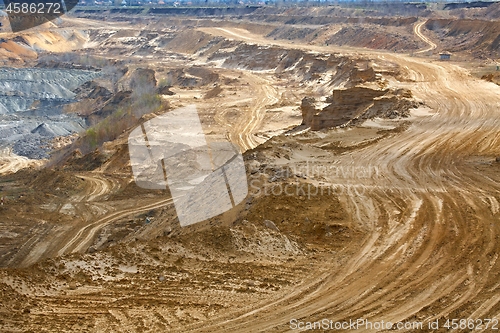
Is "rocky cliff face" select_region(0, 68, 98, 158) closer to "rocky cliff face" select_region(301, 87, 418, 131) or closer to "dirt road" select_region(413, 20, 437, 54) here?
"rocky cliff face" select_region(301, 87, 418, 131)

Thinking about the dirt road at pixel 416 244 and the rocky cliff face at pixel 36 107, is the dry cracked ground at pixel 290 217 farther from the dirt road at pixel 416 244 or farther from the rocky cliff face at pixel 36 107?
the rocky cliff face at pixel 36 107

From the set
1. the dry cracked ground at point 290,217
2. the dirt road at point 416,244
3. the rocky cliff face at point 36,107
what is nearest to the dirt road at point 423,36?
the dry cracked ground at point 290,217

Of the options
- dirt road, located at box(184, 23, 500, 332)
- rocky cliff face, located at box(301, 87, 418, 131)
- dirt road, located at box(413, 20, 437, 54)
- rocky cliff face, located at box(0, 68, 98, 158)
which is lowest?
rocky cliff face, located at box(0, 68, 98, 158)

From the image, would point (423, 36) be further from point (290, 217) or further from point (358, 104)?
point (290, 217)

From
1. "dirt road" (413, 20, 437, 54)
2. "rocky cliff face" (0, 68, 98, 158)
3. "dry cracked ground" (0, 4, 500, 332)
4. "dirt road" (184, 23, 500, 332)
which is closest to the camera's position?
"dirt road" (184, 23, 500, 332)

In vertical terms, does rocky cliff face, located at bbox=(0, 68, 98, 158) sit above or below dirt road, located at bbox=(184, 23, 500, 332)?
below

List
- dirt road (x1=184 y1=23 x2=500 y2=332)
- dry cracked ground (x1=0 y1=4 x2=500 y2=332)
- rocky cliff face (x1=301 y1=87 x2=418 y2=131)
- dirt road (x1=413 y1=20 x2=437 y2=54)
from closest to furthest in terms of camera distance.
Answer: dirt road (x1=184 y1=23 x2=500 y2=332) < dry cracked ground (x1=0 y1=4 x2=500 y2=332) < rocky cliff face (x1=301 y1=87 x2=418 y2=131) < dirt road (x1=413 y1=20 x2=437 y2=54)

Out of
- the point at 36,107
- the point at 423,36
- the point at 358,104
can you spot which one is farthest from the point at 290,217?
the point at 423,36

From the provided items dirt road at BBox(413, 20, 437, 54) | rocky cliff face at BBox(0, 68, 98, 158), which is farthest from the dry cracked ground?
dirt road at BBox(413, 20, 437, 54)

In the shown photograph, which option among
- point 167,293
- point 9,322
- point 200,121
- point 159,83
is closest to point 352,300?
point 167,293
